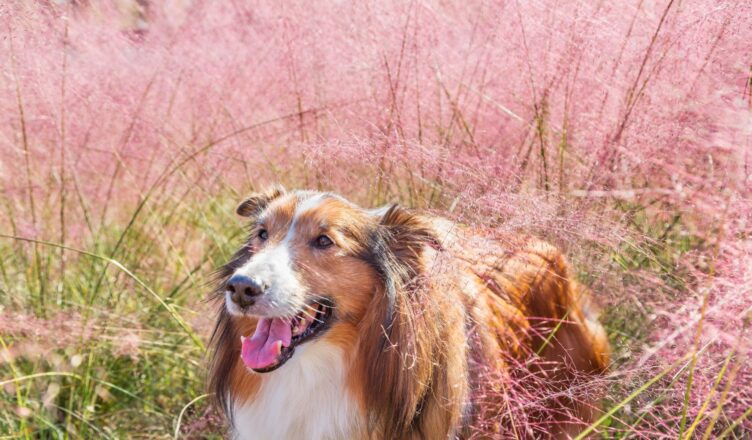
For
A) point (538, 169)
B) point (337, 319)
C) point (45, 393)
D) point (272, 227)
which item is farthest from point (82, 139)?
point (538, 169)

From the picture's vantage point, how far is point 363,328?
291cm

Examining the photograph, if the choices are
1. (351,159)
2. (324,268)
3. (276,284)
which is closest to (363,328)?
(324,268)

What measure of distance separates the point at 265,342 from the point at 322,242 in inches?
15.5

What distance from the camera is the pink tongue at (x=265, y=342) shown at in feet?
9.12

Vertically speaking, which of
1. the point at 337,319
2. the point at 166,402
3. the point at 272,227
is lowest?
the point at 166,402

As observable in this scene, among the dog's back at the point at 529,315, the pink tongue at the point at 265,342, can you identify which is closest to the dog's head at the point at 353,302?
the pink tongue at the point at 265,342

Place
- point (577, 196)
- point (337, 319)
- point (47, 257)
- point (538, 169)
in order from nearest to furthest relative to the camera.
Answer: point (337, 319) < point (577, 196) < point (538, 169) < point (47, 257)

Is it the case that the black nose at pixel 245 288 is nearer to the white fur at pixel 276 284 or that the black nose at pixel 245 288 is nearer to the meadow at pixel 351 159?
the white fur at pixel 276 284

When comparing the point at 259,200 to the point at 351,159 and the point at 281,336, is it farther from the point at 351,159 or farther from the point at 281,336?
the point at 281,336

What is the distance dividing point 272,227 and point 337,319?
0.41 metres

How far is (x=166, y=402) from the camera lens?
3.99 m

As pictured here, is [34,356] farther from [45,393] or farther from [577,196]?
[577,196]

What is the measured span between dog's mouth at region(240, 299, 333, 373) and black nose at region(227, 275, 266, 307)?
0.53 feet

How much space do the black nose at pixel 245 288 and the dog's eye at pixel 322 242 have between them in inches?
12.2
